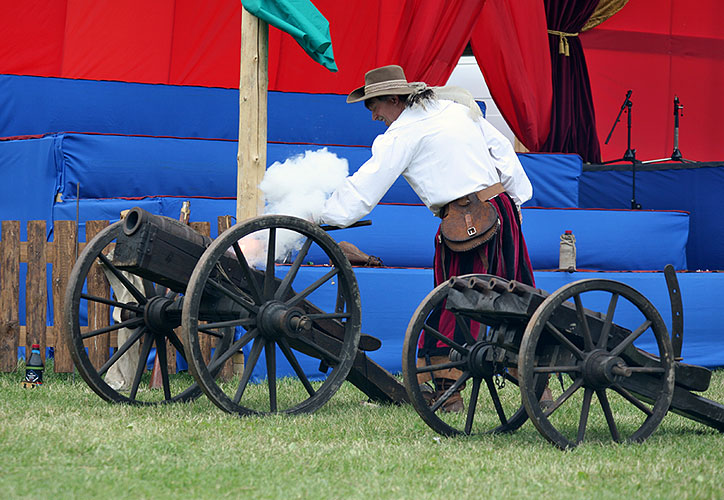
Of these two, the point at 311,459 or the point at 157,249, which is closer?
the point at 311,459

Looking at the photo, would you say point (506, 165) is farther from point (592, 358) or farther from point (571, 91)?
point (571, 91)

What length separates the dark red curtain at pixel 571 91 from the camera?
9297mm

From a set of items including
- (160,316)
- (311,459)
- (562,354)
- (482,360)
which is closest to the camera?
(311,459)

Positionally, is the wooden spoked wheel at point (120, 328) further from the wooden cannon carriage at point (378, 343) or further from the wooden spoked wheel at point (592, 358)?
the wooden spoked wheel at point (592, 358)

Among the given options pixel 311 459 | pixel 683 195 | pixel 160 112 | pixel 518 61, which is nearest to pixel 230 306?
pixel 311 459

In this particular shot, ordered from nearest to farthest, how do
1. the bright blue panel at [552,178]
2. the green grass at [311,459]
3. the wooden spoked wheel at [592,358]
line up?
the green grass at [311,459], the wooden spoked wheel at [592,358], the bright blue panel at [552,178]

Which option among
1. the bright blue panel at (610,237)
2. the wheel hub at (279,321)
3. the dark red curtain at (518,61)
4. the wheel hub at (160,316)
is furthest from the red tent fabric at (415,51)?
the wheel hub at (279,321)

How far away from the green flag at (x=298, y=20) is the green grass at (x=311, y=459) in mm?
1858

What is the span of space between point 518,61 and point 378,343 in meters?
4.01

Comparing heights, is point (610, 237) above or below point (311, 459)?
above

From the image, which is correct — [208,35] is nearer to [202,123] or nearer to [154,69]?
[154,69]

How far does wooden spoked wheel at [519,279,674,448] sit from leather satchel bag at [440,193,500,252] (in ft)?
2.37

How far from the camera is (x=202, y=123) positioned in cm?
809

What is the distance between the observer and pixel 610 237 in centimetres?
682
